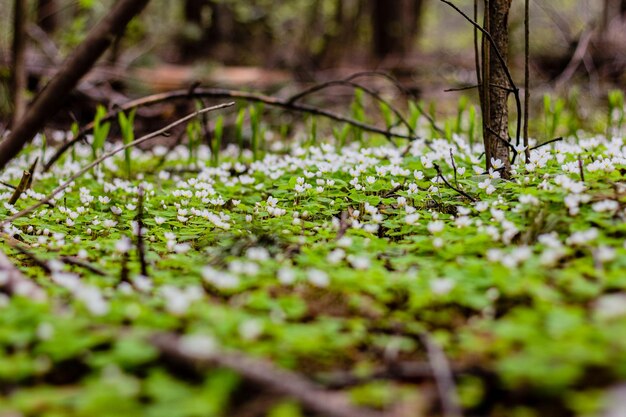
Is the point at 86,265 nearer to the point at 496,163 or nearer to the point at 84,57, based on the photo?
the point at 84,57

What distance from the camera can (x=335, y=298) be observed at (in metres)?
2.38

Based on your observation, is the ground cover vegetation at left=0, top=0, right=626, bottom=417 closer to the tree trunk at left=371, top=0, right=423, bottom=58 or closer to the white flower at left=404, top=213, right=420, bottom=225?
the white flower at left=404, top=213, right=420, bottom=225

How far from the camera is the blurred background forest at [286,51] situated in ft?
33.8

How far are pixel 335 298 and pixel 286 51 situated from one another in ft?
43.9

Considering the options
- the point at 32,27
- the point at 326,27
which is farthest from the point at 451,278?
the point at 326,27

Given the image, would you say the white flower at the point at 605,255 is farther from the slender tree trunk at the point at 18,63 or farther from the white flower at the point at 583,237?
the slender tree trunk at the point at 18,63

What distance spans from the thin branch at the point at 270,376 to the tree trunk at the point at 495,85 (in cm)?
289

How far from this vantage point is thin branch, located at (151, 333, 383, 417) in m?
1.60

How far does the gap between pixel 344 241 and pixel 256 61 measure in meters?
13.0

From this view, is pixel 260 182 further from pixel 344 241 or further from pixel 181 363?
pixel 181 363

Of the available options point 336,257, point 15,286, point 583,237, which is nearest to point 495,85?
point 583,237

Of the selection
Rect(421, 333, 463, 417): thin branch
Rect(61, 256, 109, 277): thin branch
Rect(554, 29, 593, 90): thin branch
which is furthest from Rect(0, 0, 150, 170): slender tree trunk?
Rect(554, 29, 593, 90): thin branch

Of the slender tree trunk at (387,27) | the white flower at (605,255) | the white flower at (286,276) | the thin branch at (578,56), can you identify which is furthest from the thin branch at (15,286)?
the slender tree trunk at (387,27)

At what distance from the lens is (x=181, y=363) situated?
5.76 ft
